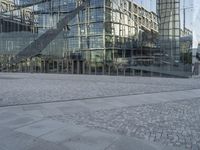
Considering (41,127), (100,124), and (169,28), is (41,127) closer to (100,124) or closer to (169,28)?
(100,124)

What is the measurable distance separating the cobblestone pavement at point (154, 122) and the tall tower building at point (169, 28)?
771 inches

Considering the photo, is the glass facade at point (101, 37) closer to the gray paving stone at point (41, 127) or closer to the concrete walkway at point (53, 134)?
the concrete walkway at point (53, 134)

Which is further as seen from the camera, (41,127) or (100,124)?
(100,124)

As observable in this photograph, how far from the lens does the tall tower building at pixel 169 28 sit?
Answer: 98.9ft

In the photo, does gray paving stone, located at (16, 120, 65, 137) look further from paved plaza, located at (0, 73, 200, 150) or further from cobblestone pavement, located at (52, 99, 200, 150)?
cobblestone pavement, located at (52, 99, 200, 150)

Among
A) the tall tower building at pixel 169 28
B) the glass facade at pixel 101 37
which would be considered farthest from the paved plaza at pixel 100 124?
the glass facade at pixel 101 37

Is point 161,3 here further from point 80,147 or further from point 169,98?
point 80,147

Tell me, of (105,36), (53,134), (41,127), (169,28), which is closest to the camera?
(53,134)

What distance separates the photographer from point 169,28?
30812 millimetres

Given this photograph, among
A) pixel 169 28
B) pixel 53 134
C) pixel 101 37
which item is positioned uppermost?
pixel 169 28

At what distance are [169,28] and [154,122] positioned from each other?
24116mm

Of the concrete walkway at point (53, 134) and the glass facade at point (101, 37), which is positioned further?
the glass facade at point (101, 37)

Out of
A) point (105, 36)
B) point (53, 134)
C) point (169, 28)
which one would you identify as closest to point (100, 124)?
point (53, 134)

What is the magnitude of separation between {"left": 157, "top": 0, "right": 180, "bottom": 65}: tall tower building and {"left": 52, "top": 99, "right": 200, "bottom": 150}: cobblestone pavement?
19.6m
